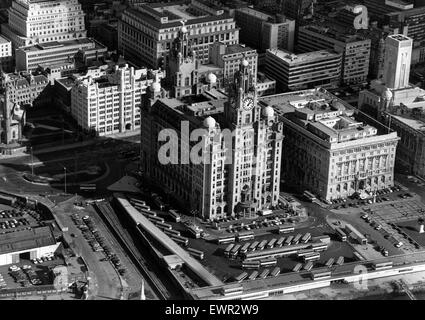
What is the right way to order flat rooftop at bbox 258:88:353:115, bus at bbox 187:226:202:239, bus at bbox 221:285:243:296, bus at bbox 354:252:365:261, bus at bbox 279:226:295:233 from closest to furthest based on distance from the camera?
bus at bbox 221:285:243:296 < bus at bbox 354:252:365:261 < bus at bbox 187:226:202:239 < bus at bbox 279:226:295:233 < flat rooftop at bbox 258:88:353:115

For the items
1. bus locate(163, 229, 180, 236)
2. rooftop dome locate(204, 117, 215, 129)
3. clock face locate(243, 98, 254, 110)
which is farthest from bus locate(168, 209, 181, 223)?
clock face locate(243, 98, 254, 110)

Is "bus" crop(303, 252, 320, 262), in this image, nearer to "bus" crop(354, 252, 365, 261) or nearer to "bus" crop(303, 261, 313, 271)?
"bus" crop(303, 261, 313, 271)

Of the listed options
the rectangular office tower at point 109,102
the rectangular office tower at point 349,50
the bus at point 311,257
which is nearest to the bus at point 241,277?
the bus at point 311,257

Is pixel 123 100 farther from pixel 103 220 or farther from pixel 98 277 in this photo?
pixel 98 277

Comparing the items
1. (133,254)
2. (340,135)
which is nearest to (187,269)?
(133,254)

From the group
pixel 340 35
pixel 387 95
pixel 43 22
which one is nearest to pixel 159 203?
pixel 387 95

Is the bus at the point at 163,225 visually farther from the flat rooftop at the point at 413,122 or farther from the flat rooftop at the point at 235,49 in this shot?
the flat rooftop at the point at 235,49
